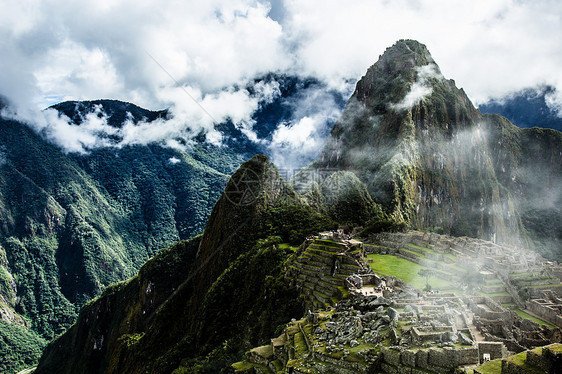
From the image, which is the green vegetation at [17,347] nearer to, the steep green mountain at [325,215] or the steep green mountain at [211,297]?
the steep green mountain at [211,297]

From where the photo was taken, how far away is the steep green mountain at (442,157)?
136125 millimetres

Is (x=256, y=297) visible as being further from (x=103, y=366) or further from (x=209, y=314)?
(x=103, y=366)

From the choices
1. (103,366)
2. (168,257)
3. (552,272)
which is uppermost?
(168,257)

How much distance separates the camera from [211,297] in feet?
175

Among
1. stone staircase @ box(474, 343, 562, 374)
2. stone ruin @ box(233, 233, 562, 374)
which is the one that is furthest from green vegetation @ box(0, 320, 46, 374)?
stone staircase @ box(474, 343, 562, 374)

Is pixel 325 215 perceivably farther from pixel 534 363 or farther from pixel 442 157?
pixel 442 157

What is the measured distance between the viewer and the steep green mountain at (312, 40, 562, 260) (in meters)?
136

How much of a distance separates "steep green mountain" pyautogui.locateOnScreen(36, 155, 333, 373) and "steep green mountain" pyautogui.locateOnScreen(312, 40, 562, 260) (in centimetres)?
5175

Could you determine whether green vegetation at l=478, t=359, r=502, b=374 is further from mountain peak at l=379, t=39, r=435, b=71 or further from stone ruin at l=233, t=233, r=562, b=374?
mountain peak at l=379, t=39, r=435, b=71

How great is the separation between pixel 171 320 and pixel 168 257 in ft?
92.7

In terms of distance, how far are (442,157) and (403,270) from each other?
131 meters

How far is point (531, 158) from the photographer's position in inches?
7712

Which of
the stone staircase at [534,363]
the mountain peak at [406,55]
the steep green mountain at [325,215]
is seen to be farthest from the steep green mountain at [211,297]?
the mountain peak at [406,55]

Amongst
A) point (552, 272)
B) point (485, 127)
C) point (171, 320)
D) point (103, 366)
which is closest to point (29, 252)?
point (103, 366)
